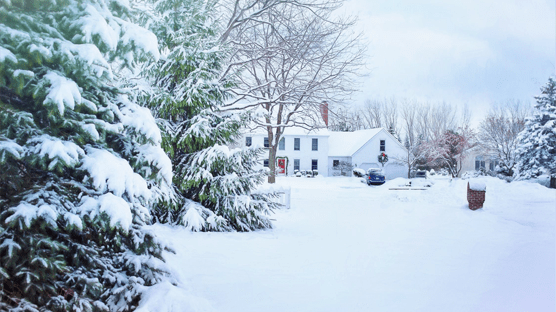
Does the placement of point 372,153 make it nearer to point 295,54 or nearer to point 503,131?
point 503,131

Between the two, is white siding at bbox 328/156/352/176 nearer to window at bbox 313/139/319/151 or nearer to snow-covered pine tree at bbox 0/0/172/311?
window at bbox 313/139/319/151

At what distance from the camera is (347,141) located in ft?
142

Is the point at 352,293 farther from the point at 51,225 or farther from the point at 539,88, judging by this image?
the point at 539,88

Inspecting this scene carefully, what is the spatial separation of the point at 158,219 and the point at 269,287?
425 cm

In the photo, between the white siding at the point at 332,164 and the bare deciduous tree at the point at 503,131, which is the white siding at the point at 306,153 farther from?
the bare deciduous tree at the point at 503,131

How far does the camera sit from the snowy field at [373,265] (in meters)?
4.53

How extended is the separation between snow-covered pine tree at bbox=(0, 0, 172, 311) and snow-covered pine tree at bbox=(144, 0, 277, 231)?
433 cm

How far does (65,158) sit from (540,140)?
1122 inches

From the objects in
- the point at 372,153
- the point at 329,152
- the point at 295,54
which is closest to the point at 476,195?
the point at 295,54

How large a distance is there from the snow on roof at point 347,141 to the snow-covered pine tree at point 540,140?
16.4 m

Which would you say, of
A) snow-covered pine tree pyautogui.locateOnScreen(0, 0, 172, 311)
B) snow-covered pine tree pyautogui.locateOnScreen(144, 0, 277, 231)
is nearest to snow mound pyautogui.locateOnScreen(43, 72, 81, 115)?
snow-covered pine tree pyautogui.locateOnScreen(0, 0, 172, 311)

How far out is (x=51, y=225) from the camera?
282 cm

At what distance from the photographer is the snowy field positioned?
4531 millimetres

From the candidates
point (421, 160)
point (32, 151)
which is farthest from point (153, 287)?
point (421, 160)
